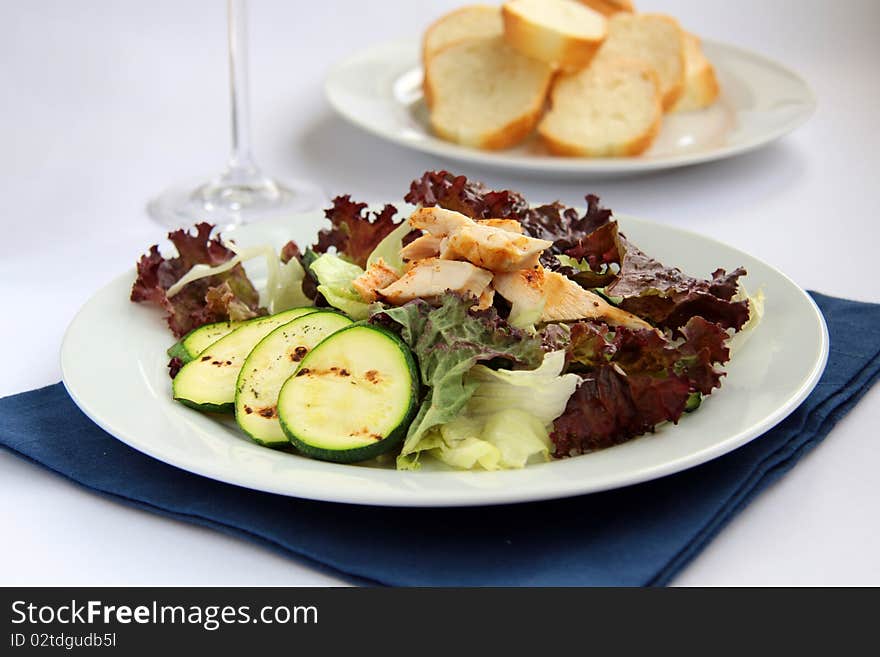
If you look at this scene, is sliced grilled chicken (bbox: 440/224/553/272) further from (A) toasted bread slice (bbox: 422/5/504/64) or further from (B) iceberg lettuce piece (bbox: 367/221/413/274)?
(A) toasted bread slice (bbox: 422/5/504/64)

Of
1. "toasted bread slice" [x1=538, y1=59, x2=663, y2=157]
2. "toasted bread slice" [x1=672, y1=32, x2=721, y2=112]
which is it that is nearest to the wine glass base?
"toasted bread slice" [x1=538, y1=59, x2=663, y2=157]

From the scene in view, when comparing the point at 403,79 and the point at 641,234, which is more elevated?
the point at 641,234

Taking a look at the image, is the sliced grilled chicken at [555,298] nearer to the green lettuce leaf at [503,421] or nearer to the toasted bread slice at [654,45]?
the green lettuce leaf at [503,421]

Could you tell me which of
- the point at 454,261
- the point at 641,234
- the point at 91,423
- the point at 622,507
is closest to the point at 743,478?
the point at 622,507

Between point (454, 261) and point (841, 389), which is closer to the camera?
point (454, 261)

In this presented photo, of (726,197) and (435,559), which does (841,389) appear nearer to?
(435,559)

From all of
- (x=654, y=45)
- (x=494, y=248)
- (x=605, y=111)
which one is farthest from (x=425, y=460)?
(x=654, y=45)

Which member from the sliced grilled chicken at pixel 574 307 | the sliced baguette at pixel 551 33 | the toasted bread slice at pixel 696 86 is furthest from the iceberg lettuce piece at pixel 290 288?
the toasted bread slice at pixel 696 86
